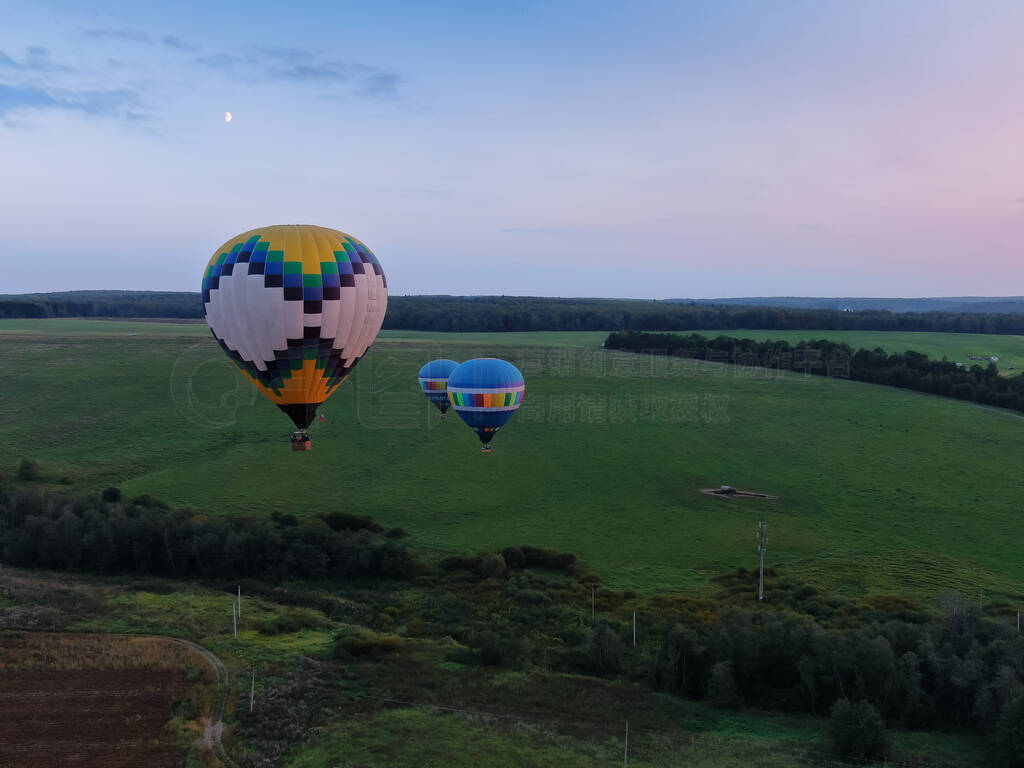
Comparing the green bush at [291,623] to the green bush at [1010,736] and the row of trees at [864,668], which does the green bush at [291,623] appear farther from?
the green bush at [1010,736]

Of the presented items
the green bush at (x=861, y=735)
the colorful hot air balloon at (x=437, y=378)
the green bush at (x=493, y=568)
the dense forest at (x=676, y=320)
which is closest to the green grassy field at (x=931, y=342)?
the dense forest at (x=676, y=320)

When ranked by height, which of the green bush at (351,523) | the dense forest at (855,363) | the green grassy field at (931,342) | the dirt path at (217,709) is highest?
the green grassy field at (931,342)

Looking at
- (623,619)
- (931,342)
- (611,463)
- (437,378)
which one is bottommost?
(623,619)

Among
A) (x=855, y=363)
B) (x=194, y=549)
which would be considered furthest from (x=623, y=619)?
(x=855, y=363)

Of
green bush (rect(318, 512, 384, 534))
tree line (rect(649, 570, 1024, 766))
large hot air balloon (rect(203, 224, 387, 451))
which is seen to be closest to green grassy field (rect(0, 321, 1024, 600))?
green bush (rect(318, 512, 384, 534))

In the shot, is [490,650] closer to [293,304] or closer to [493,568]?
[493,568]

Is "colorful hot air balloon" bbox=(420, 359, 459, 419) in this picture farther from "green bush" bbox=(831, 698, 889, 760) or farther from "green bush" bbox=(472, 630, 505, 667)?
"green bush" bbox=(831, 698, 889, 760)
